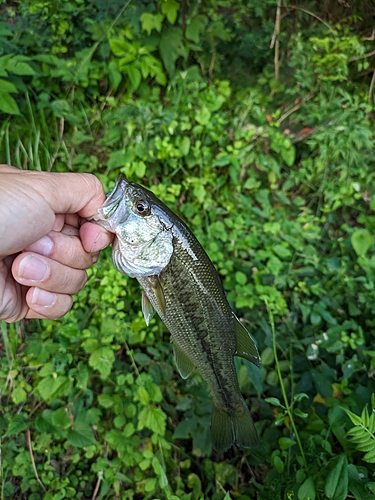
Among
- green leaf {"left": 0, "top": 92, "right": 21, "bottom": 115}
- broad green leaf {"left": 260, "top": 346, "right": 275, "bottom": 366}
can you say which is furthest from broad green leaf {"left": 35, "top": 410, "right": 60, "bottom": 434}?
green leaf {"left": 0, "top": 92, "right": 21, "bottom": 115}

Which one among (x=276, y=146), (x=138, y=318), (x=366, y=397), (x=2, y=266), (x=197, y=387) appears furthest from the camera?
(x=276, y=146)

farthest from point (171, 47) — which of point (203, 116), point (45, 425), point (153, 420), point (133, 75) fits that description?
point (45, 425)

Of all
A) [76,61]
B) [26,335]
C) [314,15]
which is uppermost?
[314,15]

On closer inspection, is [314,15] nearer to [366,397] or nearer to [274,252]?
[274,252]

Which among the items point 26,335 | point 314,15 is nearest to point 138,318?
point 26,335

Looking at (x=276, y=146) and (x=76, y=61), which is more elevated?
(x=76, y=61)

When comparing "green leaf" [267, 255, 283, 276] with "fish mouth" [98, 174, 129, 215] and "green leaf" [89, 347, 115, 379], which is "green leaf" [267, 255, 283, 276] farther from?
"fish mouth" [98, 174, 129, 215]

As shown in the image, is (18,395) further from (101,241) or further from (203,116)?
(203,116)
